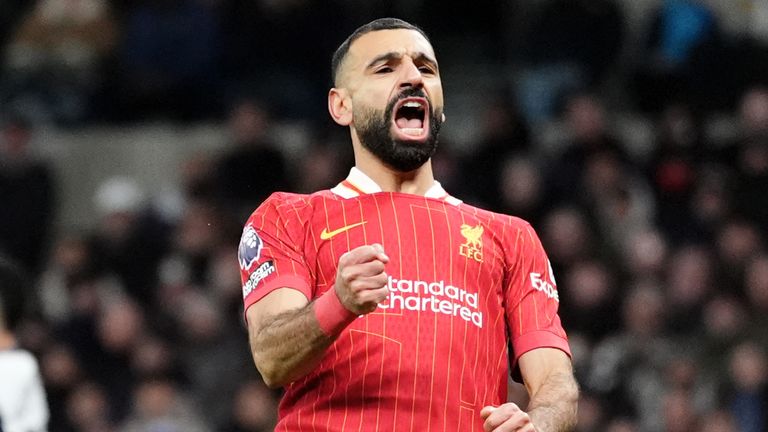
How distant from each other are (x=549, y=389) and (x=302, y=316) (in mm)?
792

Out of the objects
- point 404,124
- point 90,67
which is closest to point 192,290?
point 90,67

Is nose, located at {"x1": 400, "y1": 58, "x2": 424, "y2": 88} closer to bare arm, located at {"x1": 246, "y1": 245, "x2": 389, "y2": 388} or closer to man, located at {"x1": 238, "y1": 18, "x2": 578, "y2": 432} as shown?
man, located at {"x1": 238, "y1": 18, "x2": 578, "y2": 432}

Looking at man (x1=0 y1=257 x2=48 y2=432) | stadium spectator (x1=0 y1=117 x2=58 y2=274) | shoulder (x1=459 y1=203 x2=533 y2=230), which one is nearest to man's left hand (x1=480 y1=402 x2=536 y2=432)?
shoulder (x1=459 y1=203 x2=533 y2=230)

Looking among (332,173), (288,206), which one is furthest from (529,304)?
(332,173)

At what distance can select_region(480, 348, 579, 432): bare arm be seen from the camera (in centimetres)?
466

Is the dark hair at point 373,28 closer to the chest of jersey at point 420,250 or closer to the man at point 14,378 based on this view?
the chest of jersey at point 420,250

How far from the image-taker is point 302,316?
448cm

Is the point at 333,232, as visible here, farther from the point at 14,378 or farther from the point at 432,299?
the point at 14,378

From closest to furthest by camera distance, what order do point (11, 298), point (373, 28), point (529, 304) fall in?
point (529, 304) < point (373, 28) < point (11, 298)

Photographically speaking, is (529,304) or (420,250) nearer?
(420,250)

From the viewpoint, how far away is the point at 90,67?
13.6 m

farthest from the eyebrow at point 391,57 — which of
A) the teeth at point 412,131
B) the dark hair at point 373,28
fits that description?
the teeth at point 412,131

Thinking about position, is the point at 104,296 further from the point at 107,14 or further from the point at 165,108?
the point at 107,14

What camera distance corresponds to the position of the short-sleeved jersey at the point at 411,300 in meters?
4.66
